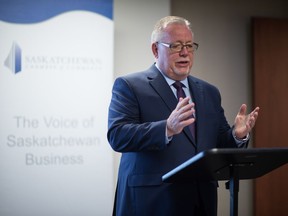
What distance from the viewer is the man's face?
2.03 m

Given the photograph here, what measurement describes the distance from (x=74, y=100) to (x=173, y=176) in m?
2.13

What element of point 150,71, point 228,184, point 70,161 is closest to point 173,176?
point 228,184

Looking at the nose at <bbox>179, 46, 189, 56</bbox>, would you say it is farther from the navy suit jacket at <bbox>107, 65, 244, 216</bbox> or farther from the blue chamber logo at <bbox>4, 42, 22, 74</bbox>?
the blue chamber logo at <bbox>4, 42, 22, 74</bbox>

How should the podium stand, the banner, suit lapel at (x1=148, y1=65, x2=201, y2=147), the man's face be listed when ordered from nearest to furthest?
the podium stand < suit lapel at (x1=148, y1=65, x2=201, y2=147) < the man's face < the banner

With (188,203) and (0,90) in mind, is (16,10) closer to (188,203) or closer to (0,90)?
(0,90)

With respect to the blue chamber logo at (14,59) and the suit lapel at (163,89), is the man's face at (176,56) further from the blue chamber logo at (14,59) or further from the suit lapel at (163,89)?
the blue chamber logo at (14,59)

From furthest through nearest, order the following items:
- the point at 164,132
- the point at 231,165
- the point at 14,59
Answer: the point at 14,59
the point at 164,132
the point at 231,165

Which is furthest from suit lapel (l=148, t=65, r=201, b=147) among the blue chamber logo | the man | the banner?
the blue chamber logo

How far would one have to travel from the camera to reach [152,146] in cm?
173

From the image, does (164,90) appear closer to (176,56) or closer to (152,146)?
(176,56)

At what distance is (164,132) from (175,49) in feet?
1.81

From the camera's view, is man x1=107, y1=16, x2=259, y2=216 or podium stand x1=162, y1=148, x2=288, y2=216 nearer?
podium stand x1=162, y1=148, x2=288, y2=216

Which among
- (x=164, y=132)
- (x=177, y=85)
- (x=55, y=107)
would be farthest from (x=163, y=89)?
(x=55, y=107)

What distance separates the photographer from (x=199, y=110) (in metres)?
2.02
